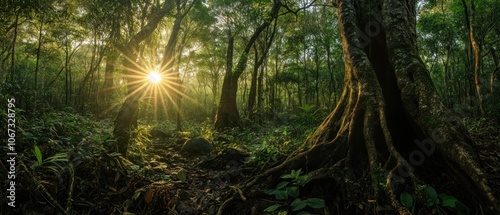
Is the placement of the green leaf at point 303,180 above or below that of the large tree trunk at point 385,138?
below

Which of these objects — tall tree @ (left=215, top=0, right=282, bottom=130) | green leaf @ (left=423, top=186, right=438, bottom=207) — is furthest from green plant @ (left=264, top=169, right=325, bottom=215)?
tall tree @ (left=215, top=0, right=282, bottom=130)

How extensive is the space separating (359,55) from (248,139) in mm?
5997

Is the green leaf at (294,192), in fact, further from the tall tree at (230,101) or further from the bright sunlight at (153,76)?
the tall tree at (230,101)

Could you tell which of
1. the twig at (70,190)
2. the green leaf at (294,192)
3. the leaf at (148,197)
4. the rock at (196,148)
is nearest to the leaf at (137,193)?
the leaf at (148,197)

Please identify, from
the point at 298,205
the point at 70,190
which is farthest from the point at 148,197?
the point at 298,205

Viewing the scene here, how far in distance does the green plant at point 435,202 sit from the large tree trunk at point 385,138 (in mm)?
98

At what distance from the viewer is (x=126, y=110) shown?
507cm

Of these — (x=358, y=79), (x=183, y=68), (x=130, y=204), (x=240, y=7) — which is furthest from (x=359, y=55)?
(x=183, y=68)

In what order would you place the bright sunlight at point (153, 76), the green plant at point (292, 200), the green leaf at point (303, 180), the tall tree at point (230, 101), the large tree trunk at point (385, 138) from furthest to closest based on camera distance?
1. the tall tree at point (230, 101)
2. the bright sunlight at point (153, 76)
3. the green leaf at point (303, 180)
4. the green plant at point (292, 200)
5. the large tree trunk at point (385, 138)

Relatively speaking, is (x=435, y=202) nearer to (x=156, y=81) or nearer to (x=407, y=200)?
(x=407, y=200)

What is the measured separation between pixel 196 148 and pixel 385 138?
17.0 ft

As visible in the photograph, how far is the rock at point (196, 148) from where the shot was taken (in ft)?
24.0

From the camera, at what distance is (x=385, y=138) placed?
3285mm

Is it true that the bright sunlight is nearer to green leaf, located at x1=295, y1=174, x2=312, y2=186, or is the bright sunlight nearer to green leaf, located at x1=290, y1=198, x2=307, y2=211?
green leaf, located at x1=295, y1=174, x2=312, y2=186
